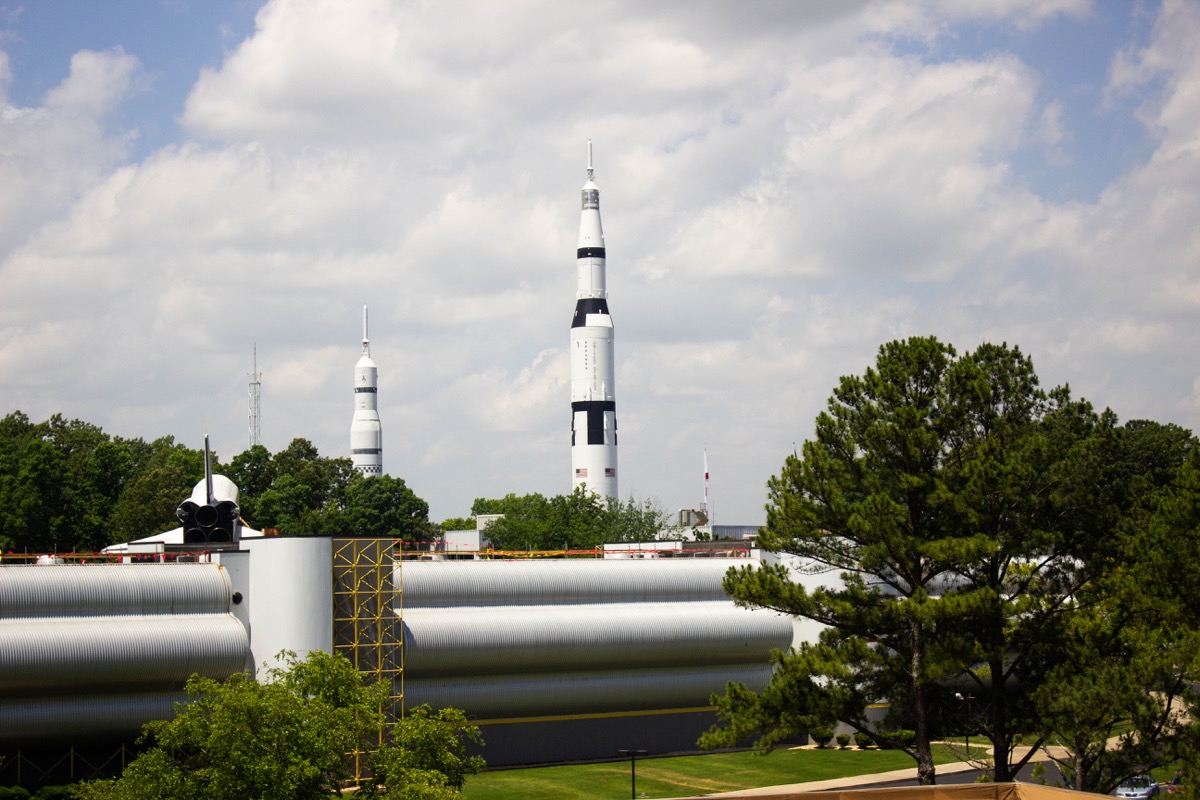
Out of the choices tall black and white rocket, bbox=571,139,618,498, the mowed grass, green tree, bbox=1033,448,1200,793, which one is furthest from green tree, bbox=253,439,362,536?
green tree, bbox=1033,448,1200,793

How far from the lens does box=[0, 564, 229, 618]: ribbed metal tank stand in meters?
53.6

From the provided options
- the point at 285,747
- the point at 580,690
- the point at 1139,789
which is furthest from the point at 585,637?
the point at 285,747

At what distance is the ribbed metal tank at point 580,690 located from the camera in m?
63.1

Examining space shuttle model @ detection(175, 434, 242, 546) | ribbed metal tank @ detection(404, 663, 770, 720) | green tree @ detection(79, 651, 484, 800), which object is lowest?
ribbed metal tank @ detection(404, 663, 770, 720)

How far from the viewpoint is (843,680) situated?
47.6 meters

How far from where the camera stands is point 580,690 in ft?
218

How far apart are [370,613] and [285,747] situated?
19691 millimetres

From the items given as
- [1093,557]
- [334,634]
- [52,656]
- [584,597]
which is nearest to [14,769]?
[52,656]

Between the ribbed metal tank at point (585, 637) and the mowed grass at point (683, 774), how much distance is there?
4812 millimetres

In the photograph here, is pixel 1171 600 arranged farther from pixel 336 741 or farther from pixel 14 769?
pixel 14 769

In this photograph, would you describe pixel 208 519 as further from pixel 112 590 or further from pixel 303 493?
pixel 303 493

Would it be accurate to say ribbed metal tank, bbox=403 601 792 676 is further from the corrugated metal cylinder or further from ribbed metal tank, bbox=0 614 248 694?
ribbed metal tank, bbox=0 614 248 694

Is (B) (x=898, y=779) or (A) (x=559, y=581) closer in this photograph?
(B) (x=898, y=779)

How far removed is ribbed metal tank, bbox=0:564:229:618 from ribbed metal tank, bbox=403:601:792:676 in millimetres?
9015
